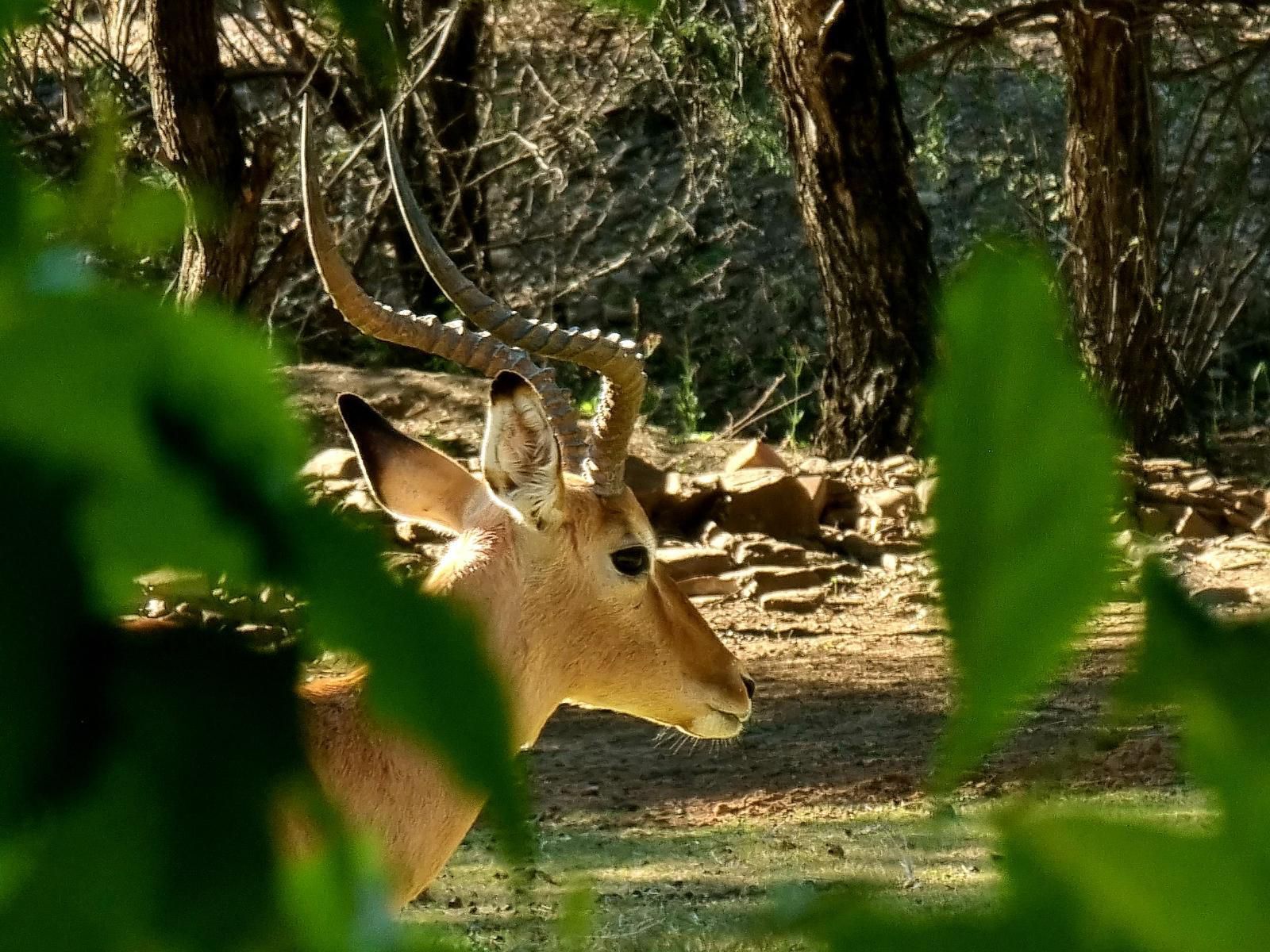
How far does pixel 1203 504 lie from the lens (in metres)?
8.29

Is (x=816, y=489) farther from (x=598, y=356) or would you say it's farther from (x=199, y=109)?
(x=598, y=356)

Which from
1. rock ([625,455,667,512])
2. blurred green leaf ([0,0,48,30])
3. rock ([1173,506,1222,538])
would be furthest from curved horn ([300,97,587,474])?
rock ([1173,506,1222,538])

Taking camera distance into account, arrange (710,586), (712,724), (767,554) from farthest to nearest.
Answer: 1. (767,554)
2. (710,586)
3. (712,724)

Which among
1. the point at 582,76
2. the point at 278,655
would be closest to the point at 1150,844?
the point at 278,655

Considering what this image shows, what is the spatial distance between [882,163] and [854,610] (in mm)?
2236

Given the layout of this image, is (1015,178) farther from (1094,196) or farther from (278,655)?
(278,655)

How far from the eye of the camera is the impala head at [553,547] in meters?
3.55

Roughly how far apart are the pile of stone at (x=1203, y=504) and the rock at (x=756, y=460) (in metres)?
1.65

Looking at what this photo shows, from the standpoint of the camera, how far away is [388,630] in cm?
38

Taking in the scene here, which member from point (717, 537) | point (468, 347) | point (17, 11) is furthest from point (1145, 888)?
point (717, 537)

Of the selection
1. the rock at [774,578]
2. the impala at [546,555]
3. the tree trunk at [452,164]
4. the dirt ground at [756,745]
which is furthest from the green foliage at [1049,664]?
the tree trunk at [452,164]

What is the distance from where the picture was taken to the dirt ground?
4.61m

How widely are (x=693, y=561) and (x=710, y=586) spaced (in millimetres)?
132

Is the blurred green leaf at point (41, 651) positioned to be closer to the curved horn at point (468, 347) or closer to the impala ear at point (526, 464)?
the impala ear at point (526, 464)
